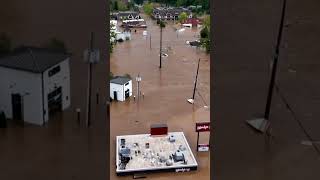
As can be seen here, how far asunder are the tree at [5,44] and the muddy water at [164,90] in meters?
2.30

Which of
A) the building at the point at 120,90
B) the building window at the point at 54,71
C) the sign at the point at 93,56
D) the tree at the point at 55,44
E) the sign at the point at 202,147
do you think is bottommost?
the sign at the point at 202,147

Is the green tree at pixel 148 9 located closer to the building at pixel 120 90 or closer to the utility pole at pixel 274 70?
the building at pixel 120 90

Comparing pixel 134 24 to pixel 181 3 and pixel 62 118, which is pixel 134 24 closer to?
pixel 181 3

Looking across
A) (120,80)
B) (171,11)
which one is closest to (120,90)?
(120,80)

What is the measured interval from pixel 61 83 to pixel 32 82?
60 millimetres

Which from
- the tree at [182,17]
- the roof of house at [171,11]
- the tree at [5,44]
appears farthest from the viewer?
the roof of house at [171,11]

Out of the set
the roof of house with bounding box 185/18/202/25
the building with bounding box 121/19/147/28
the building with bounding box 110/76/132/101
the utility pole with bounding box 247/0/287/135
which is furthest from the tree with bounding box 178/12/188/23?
the utility pole with bounding box 247/0/287/135

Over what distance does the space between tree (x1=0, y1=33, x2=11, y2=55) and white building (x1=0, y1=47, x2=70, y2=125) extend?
12 millimetres

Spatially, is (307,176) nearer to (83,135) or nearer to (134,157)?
(83,135)

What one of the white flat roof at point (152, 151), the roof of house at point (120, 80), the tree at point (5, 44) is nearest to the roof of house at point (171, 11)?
the roof of house at point (120, 80)

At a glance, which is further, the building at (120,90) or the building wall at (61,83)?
the building at (120,90)

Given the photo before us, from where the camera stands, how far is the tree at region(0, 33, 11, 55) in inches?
30.6

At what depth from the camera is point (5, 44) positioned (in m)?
0.78

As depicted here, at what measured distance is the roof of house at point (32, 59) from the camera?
0.79 meters
